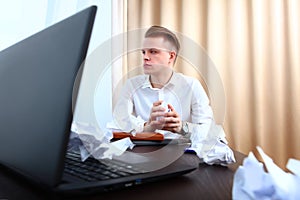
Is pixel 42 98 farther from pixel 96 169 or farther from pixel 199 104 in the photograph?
pixel 199 104

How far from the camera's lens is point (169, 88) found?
3.18 feet

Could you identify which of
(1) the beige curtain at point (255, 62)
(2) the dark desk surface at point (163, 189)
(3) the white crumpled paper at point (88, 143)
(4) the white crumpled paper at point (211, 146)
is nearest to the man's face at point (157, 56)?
(4) the white crumpled paper at point (211, 146)

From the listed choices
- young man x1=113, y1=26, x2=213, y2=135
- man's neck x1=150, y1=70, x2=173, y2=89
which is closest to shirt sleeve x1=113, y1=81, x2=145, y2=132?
young man x1=113, y1=26, x2=213, y2=135

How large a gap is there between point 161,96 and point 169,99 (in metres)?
0.06

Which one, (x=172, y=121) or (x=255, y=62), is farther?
(x=255, y=62)

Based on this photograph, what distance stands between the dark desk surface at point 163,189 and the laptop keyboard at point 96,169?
30mm

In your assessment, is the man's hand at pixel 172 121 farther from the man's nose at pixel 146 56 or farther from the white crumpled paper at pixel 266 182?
the white crumpled paper at pixel 266 182

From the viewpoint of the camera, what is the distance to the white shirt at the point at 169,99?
3.07 ft

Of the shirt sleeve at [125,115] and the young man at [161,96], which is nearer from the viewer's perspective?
the young man at [161,96]

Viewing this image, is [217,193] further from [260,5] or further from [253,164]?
[260,5]

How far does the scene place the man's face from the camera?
2.60 ft

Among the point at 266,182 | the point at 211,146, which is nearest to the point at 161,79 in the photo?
the point at 211,146

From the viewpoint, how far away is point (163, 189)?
0.36 meters

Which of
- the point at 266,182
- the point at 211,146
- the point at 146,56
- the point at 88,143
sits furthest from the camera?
the point at 146,56
